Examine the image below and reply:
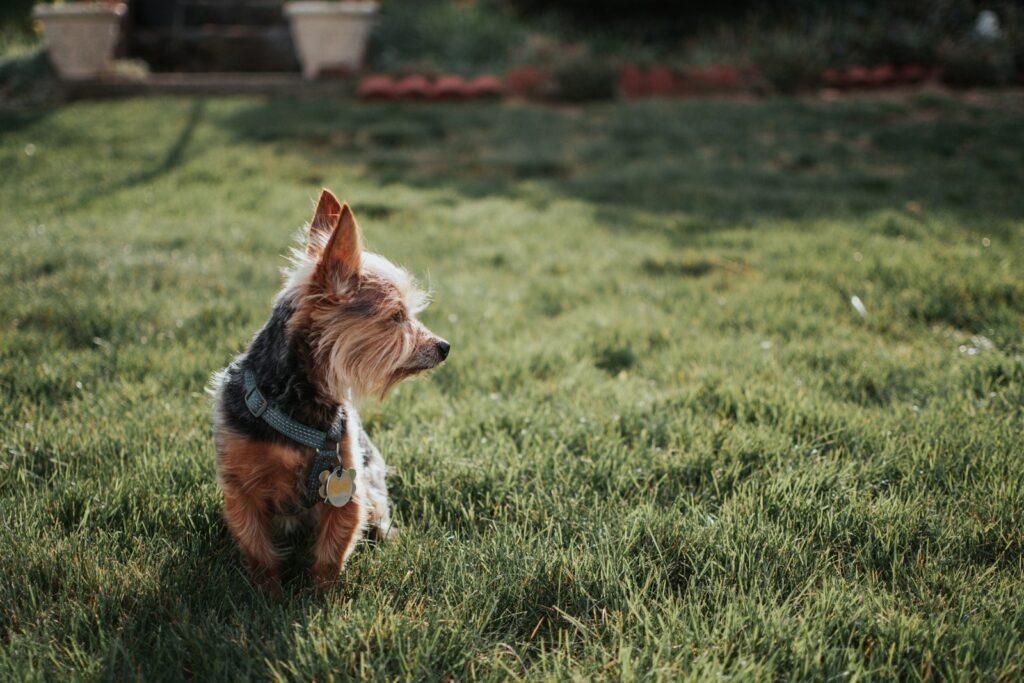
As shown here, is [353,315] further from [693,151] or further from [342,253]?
[693,151]

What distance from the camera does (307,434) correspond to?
237 cm

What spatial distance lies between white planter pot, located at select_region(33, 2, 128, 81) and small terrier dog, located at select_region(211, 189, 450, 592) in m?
11.5

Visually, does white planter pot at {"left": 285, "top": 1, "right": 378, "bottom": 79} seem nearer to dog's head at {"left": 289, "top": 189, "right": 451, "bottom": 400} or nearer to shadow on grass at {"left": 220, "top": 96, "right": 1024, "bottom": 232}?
shadow on grass at {"left": 220, "top": 96, "right": 1024, "bottom": 232}

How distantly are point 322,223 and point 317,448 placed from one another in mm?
835

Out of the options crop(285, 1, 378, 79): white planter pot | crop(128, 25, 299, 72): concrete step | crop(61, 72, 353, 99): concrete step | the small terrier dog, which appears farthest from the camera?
crop(128, 25, 299, 72): concrete step

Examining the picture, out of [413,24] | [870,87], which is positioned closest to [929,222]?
[870,87]

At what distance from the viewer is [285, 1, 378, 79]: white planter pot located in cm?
1243

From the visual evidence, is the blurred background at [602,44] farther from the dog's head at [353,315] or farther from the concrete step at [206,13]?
the dog's head at [353,315]

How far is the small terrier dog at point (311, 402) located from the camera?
2.36 meters

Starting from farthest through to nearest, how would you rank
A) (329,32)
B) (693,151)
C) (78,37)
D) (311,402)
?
(329,32)
(78,37)
(693,151)
(311,402)

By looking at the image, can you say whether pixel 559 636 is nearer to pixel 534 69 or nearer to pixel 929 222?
pixel 929 222

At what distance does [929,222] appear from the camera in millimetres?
6719

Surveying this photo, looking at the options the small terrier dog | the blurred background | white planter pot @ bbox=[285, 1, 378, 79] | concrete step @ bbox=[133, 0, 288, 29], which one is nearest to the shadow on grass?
the blurred background

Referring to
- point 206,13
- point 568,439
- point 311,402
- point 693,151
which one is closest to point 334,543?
point 311,402
